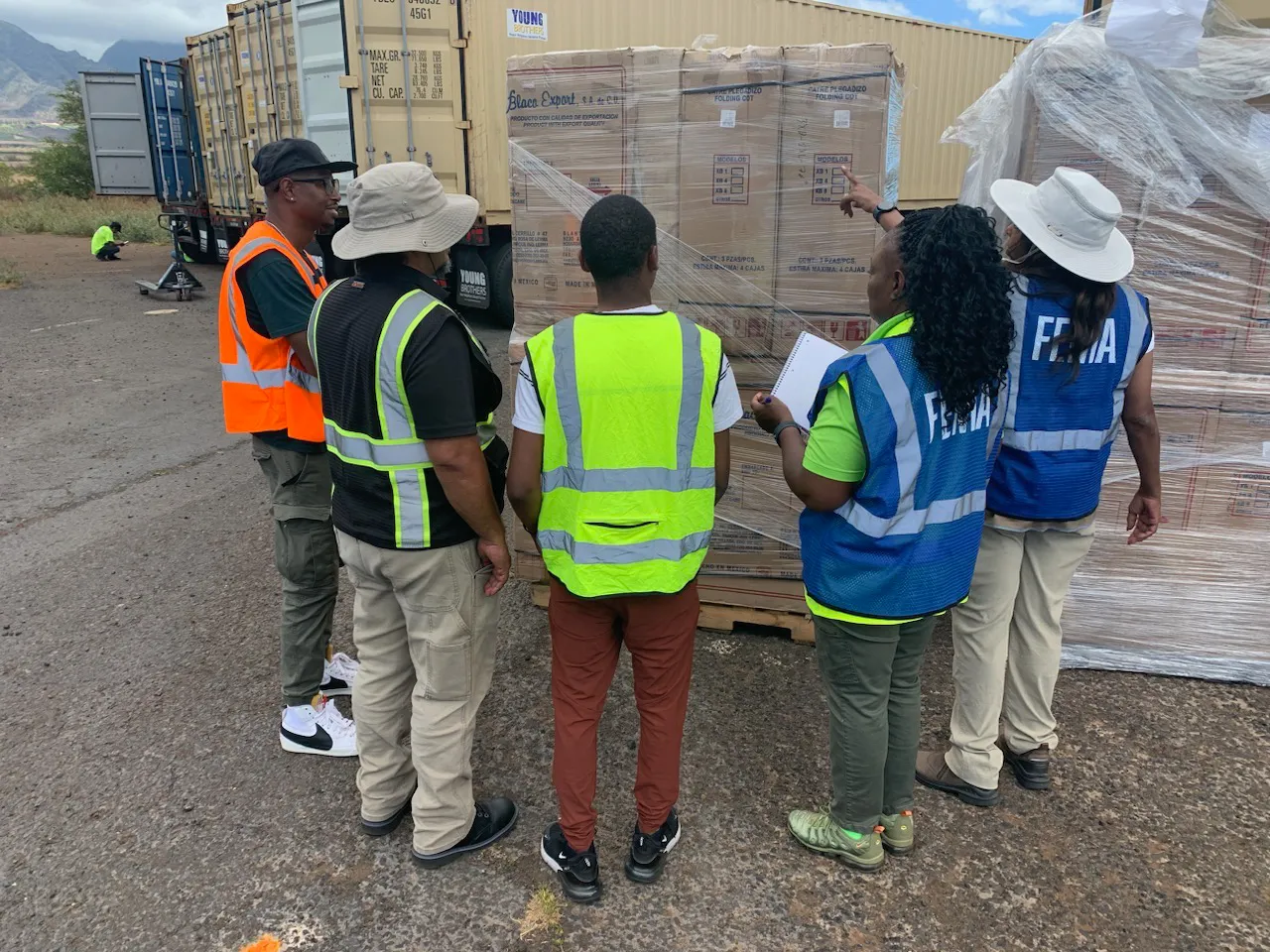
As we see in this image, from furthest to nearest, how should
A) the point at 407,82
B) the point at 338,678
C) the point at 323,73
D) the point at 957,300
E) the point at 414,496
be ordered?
the point at 323,73
the point at 407,82
the point at 338,678
the point at 414,496
the point at 957,300

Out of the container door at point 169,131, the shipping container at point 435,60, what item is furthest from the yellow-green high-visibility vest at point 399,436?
the container door at point 169,131

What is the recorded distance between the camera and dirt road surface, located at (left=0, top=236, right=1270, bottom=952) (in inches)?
84.4

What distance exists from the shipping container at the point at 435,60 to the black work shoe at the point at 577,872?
258 inches

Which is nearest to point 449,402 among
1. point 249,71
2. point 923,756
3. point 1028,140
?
point 923,756

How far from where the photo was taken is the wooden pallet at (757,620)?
338 centimetres

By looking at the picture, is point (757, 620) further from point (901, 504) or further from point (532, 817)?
point (901, 504)

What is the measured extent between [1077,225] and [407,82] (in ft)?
23.4

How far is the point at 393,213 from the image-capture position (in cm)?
205

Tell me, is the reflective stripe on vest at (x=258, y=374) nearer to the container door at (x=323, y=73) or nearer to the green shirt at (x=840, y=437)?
the green shirt at (x=840, y=437)

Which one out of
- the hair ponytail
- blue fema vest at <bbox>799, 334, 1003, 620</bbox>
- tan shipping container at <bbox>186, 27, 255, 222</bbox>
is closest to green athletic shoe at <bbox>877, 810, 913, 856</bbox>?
blue fema vest at <bbox>799, 334, 1003, 620</bbox>

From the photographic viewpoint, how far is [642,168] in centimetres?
297

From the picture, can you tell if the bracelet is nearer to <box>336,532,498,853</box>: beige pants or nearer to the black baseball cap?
<box>336,532,498,853</box>: beige pants

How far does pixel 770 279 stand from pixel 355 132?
20.6ft

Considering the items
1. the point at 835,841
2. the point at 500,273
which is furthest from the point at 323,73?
the point at 835,841
